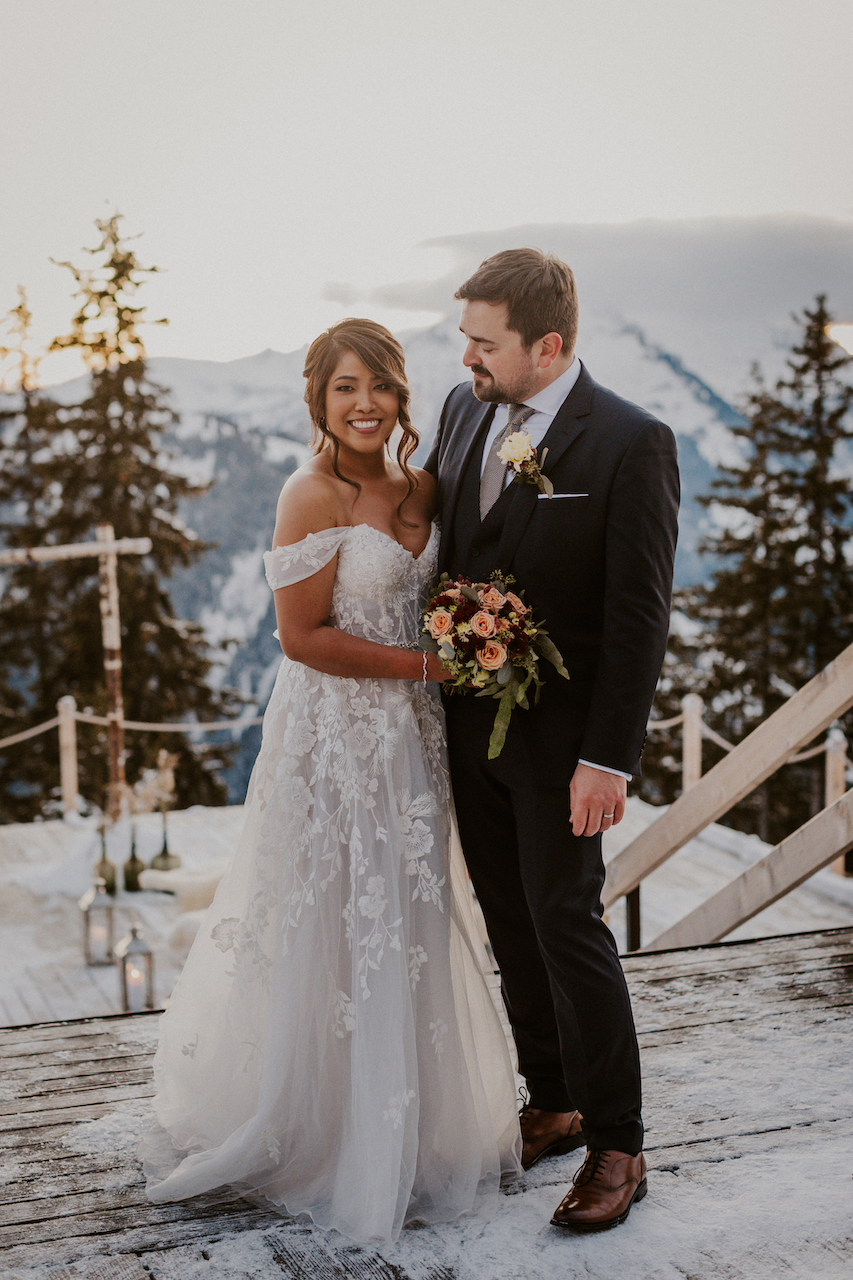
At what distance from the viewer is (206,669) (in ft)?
63.2

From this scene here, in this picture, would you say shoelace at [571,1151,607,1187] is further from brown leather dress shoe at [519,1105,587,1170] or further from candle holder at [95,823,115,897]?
candle holder at [95,823,115,897]

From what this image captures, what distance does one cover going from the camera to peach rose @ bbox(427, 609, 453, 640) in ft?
6.44

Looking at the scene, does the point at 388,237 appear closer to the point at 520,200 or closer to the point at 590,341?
the point at 520,200

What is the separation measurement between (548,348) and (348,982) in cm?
129

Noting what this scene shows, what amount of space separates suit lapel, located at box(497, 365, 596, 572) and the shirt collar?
3cm

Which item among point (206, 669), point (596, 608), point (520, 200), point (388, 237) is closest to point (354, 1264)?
point (596, 608)

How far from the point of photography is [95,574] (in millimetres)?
18766

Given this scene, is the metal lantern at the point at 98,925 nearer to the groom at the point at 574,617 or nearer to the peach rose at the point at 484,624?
the groom at the point at 574,617

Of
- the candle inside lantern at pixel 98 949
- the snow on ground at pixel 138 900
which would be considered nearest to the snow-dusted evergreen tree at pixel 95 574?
the snow on ground at pixel 138 900

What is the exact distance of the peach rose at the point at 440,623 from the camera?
196 centimetres

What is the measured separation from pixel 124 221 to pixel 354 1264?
58.9 ft

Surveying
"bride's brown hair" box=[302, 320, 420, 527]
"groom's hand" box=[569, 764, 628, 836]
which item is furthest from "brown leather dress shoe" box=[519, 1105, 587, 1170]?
"bride's brown hair" box=[302, 320, 420, 527]

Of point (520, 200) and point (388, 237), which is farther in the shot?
point (388, 237)

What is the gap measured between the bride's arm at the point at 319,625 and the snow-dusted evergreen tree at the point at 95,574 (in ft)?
53.5
